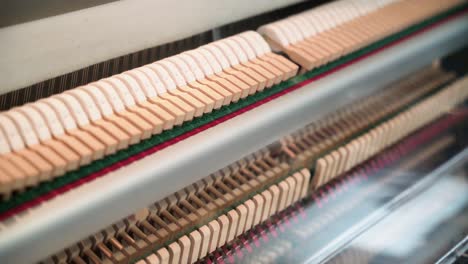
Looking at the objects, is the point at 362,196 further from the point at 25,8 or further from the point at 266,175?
the point at 25,8

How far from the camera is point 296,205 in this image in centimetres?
258

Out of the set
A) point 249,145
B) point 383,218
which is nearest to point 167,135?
point 249,145

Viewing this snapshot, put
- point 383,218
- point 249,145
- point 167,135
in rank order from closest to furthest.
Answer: point 167,135
point 249,145
point 383,218

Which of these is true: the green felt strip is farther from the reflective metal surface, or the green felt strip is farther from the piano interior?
the reflective metal surface

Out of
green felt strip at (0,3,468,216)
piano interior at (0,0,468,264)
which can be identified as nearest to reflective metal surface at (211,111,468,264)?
piano interior at (0,0,468,264)

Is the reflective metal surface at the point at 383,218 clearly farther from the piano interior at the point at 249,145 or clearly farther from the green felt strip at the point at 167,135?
the green felt strip at the point at 167,135

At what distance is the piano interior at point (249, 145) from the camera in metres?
1.62

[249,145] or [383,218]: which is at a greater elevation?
[249,145]

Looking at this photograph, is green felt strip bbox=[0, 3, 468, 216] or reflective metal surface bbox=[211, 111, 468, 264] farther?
reflective metal surface bbox=[211, 111, 468, 264]

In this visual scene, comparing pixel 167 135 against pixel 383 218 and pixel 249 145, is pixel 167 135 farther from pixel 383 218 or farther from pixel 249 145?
pixel 383 218

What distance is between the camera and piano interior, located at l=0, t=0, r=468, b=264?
1.62m

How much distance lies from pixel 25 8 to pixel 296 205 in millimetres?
1434

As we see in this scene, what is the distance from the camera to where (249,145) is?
204cm

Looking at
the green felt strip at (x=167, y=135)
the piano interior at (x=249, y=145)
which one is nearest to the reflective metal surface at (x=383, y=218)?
the piano interior at (x=249, y=145)
